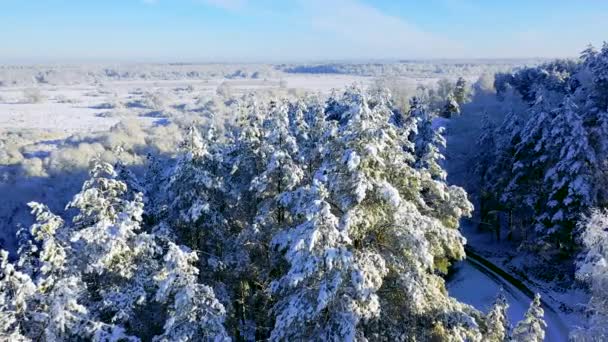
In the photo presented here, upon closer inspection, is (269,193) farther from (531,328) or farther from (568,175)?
(568,175)

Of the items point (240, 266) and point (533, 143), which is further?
point (533, 143)

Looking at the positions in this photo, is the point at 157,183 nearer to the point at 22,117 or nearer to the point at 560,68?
the point at 560,68

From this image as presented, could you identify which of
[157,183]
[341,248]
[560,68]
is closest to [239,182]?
[157,183]

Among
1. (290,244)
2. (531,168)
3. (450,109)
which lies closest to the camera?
(290,244)

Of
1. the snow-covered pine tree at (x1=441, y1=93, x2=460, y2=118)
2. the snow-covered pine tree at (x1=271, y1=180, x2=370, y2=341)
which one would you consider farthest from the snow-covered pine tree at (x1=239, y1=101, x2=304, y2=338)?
the snow-covered pine tree at (x1=441, y1=93, x2=460, y2=118)

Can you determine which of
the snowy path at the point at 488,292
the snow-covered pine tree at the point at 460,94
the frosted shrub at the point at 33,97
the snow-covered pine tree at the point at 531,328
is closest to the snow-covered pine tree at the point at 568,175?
the snowy path at the point at 488,292

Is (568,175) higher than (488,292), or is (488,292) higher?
(568,175)

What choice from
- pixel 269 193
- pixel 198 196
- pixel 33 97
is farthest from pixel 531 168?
pixel 33 97
